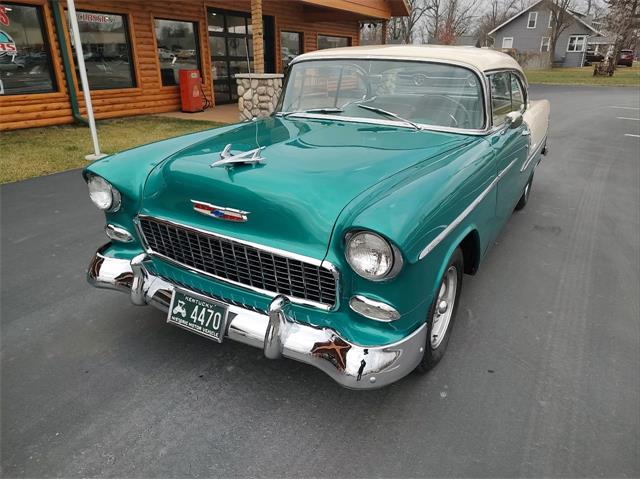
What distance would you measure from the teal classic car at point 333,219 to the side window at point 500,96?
0.21 ft

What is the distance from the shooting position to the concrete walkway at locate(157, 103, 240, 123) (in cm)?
1036

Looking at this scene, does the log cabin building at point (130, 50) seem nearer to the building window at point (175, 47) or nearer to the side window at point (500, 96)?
the building window at point (175, 47)

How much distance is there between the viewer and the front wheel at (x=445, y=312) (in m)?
2.49

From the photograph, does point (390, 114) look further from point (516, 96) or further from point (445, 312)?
point (516, 96)

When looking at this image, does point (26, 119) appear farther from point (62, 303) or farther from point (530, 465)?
point (530, 465)

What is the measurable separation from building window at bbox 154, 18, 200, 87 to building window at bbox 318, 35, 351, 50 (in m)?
5.69

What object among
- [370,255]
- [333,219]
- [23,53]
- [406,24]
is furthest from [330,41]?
[406,24]

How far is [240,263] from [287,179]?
455 millimetres

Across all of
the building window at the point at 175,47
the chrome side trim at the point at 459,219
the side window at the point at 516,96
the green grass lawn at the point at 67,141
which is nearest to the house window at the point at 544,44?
the building window at the point at 175,47

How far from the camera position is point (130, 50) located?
10469 mm

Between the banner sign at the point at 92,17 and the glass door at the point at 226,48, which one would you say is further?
the glass door at the point at 226,48

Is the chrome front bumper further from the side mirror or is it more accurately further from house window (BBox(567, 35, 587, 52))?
house window (BBox(567, 35, 587, 52))

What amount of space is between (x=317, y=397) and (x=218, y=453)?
0.56 m

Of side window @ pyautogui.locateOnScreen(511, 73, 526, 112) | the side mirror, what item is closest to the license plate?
the side mirror
